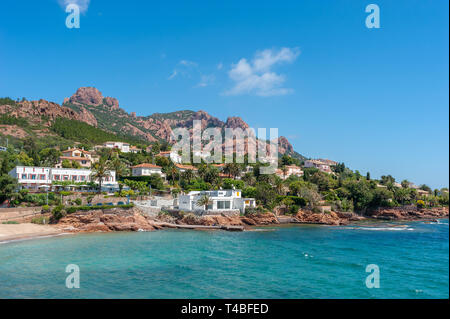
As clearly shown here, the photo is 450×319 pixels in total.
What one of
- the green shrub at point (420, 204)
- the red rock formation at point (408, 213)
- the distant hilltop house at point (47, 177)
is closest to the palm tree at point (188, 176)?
the distant hilltop house at point (47, 177)

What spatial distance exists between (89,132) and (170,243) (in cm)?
8729

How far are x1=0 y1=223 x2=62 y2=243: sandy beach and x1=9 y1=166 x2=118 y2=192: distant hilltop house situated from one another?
12.3 meters

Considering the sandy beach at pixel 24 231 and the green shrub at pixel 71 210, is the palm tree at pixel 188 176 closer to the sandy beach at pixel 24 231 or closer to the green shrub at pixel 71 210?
the green shrub at pixel 71 210

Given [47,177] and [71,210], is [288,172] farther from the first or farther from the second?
[71,210]

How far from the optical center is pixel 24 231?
34.7 metres

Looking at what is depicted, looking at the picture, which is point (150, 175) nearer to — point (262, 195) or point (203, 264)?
point (262, 195)

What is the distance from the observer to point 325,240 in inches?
1437

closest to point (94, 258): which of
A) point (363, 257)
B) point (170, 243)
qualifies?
point (170, 243)

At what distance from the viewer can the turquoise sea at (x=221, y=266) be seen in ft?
57.9

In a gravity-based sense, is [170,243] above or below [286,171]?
below

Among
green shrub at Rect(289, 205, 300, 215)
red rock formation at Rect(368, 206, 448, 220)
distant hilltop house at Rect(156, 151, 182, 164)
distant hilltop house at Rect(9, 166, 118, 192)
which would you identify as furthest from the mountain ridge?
red rock formation at Rect(368, 206, 448, 220)

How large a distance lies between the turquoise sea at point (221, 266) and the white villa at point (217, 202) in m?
11.3

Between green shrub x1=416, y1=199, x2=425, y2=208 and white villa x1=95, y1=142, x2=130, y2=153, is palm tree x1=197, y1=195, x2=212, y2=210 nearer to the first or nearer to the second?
white villa x1=95, y1=142, x2=130, y2=153
